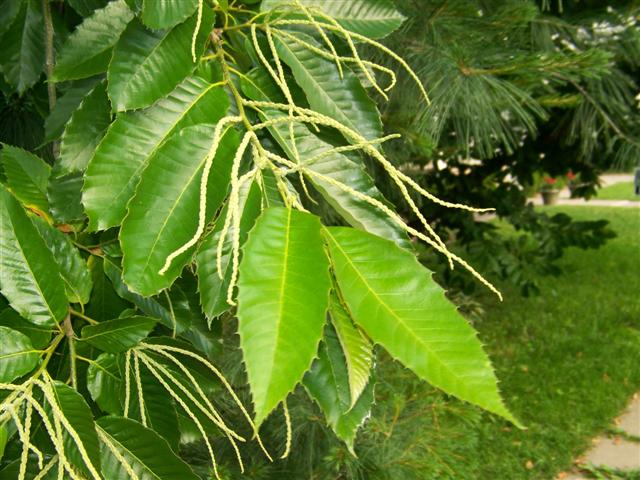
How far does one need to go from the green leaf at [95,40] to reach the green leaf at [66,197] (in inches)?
5.3

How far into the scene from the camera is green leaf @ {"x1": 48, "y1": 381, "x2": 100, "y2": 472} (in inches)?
26.1

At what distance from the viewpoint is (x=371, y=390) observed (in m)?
0.76

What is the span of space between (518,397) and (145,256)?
4.21 m

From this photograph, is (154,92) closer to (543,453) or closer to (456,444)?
(456,444)

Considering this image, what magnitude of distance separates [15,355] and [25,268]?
11cm

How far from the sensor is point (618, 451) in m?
4.01

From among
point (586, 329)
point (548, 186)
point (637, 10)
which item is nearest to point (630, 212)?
point (548, 186)

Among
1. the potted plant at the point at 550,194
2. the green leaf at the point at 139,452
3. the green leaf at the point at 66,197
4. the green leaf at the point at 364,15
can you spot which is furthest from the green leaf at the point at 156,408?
the potted plant at the point at 550,194

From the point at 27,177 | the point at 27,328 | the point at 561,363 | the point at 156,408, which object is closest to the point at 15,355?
the point at 27,328

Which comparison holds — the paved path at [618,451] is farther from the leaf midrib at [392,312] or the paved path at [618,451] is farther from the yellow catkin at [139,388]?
the leaf midrib at [392,312]

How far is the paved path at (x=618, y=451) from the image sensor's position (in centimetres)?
382

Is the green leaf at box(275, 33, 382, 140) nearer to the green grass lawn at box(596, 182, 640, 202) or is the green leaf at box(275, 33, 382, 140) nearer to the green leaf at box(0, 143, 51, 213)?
the green leaf at box(0, 143, 51, 213)

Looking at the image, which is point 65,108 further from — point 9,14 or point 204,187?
point 204,187

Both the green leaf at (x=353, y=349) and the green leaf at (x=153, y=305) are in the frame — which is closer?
the green leaf at (x=353, y=349)
